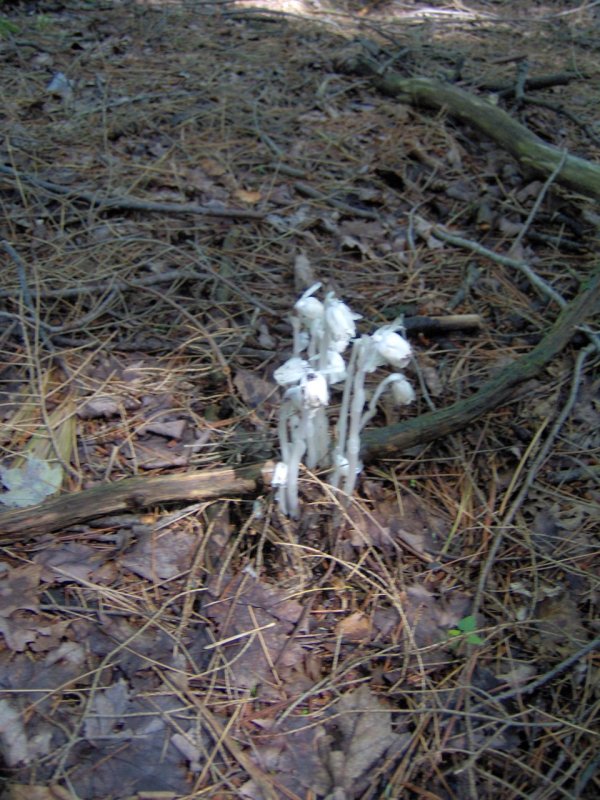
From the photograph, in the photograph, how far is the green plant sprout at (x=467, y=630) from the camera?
4.98 feet

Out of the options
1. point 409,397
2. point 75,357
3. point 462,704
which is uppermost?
point 409,397

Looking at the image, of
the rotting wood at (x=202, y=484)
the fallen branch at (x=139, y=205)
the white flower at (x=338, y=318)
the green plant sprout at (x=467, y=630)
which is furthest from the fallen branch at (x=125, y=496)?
the fallen branch at (x=139, y=205)

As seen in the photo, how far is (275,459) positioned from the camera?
1.74 metres

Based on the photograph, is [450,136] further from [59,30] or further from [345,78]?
[59,30]

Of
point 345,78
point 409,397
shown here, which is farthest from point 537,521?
point 345,78

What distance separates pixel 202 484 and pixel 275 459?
20cm

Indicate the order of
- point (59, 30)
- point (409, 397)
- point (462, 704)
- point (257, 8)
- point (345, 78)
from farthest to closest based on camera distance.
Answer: point (257, 8)
point (59, 30)
point (345, 78)
point (409, 397)
point (462, 704)

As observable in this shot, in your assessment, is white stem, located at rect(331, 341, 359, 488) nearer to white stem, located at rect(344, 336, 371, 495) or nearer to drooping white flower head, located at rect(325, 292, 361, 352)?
white stem, located at rect(344, 336, 371, 495)

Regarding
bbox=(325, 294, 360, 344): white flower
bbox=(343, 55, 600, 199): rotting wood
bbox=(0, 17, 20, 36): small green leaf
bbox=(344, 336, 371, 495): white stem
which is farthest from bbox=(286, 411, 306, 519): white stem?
bbox=(0, 17, 20, 36): small green leaf

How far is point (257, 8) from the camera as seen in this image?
4508 millimetres

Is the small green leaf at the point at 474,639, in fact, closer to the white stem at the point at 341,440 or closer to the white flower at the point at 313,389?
the white stem at the point at 341,440

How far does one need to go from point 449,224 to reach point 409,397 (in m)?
1.44

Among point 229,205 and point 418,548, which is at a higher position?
point 229,205

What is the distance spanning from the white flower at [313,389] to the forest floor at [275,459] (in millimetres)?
353
